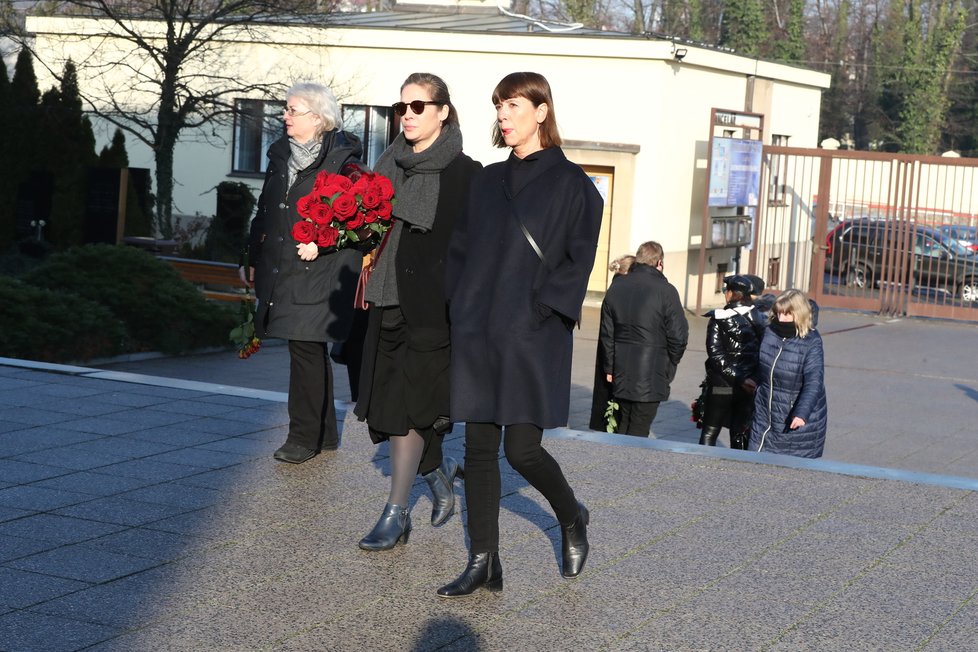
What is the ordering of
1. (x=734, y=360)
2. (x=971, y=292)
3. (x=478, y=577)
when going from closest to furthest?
(x=478, y=577) < (x=734, y=360) < (x=971, y=292)

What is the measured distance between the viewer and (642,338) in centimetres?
944

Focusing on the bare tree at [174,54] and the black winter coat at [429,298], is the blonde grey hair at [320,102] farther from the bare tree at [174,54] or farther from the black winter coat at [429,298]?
the bare tree at [174,54]

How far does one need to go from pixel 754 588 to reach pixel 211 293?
13985 mm

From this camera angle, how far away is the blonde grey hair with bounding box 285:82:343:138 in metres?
6.68

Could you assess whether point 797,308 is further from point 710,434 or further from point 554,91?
point 554,91

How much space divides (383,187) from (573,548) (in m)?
1.53

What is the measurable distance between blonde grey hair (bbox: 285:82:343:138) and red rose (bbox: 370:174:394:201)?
1.49 m

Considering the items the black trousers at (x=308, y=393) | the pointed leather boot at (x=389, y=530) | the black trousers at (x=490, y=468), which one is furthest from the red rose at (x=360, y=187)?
the black trousers at (x=308, y=393)

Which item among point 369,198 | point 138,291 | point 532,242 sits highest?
point 369,198

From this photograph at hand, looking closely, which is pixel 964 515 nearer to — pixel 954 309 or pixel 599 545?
pixel 599 545

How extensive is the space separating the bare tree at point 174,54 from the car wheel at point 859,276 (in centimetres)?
969

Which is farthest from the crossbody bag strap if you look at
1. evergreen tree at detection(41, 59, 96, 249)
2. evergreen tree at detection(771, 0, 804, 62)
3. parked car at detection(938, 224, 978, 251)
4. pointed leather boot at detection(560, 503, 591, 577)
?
evergreen tree at detection(771, 0, 804, 62)

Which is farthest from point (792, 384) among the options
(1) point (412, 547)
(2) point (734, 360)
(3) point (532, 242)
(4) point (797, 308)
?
(3) point (532, 242)

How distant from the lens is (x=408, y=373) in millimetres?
5371
